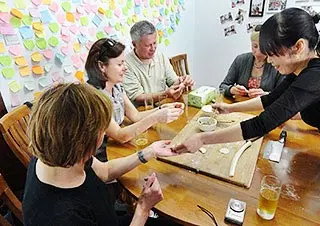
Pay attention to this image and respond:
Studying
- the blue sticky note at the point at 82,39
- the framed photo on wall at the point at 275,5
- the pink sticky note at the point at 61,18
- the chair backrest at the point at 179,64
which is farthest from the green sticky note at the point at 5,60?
the framed photo on wall at the point at 275,5

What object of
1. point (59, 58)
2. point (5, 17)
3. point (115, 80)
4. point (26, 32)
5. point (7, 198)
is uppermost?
point (5, 17)

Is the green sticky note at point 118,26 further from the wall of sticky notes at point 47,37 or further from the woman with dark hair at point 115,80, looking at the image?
the woman with dark hair at point 115,80

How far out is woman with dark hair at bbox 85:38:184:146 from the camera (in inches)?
60.6

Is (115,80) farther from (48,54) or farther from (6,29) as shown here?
(6,29)

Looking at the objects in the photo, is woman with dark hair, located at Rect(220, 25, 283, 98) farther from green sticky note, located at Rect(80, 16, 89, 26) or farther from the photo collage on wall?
green sticky note, located at Rect(80, 16, 89, 26)

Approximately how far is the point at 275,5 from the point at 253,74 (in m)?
1.20

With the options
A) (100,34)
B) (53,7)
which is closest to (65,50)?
(53,7)

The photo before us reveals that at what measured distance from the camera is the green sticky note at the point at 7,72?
5.44ft

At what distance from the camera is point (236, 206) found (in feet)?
3.23

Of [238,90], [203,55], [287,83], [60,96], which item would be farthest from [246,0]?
[60,96]

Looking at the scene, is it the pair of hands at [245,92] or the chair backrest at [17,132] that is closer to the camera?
the chair backrest at [17,132]

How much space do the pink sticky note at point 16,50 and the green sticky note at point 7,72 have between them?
0.10 metres

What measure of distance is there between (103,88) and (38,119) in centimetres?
89

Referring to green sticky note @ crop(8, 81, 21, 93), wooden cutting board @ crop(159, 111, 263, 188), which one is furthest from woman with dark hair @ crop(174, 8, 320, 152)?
green sticky note @ crop(8, 81, 21, 93)
